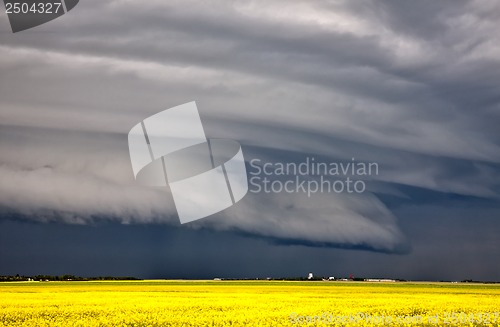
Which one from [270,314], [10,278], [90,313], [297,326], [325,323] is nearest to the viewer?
[297,326]

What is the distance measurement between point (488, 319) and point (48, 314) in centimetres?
2213

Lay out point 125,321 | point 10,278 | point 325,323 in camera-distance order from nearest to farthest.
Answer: point 325,323, point 125,321, point 10,278

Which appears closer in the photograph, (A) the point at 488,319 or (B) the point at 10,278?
(A) the point at 488,319

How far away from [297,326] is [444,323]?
6881 millimetres

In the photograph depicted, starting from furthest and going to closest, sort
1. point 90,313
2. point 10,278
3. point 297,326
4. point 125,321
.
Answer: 1. point 10,278
2. point 90,313
3. point 125,321
4. point 297,326

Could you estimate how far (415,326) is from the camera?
24.8 metres

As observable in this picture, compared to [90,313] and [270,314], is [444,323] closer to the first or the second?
[270,314]

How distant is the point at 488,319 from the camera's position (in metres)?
27.5

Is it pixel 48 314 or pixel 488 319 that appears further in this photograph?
pixel 48 314

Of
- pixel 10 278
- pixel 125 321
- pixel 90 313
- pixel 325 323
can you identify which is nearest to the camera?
pixel 325 323

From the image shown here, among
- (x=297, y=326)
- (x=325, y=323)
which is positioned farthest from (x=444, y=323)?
(x=297, y=326)

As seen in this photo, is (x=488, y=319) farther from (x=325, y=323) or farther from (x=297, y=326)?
(x=297, y=326)

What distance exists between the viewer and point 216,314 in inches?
1222

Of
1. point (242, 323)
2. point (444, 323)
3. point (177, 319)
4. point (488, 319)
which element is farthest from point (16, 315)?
point (488, 319)
